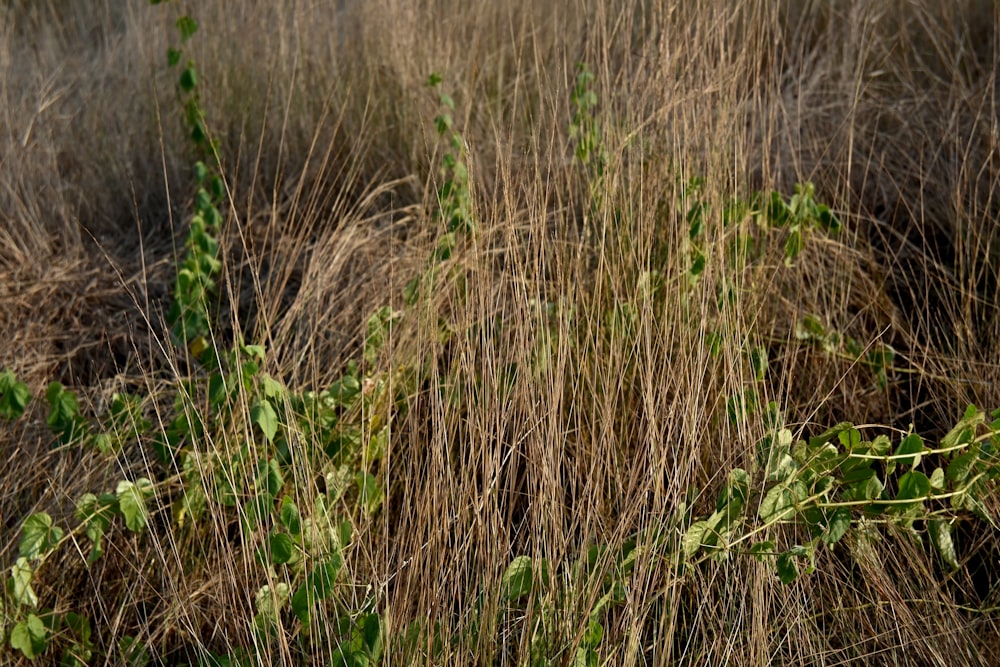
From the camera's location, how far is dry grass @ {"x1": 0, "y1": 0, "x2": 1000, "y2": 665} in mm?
1562

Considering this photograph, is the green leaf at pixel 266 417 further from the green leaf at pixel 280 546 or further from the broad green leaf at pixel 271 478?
the green leaf at pixel 280 546

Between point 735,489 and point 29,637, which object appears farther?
point 29,637

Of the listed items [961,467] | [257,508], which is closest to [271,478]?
[257,508]

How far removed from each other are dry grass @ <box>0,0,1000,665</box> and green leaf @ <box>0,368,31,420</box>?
214 millimetres

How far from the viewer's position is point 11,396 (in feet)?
6.04

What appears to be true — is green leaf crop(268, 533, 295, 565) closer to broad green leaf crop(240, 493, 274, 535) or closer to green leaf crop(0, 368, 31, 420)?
broad green leaf crop(240, 493, 274, 535)

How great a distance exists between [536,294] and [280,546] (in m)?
0.53

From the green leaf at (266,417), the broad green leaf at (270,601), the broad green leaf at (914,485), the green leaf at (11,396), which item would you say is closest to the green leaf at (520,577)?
the broad green leaf at (270,601)

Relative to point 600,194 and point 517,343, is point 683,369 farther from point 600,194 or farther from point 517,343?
point 600,194

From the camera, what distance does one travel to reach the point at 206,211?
2.39m

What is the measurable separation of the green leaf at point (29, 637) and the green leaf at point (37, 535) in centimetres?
10

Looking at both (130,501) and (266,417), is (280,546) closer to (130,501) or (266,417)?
(266,417)

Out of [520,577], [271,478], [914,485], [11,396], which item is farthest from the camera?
[11,396]

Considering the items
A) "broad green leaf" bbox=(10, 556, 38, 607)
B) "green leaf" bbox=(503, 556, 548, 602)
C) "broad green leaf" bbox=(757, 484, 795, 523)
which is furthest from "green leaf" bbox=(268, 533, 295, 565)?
"broad green leaf" bbox=(757, 484, 795, 523)
